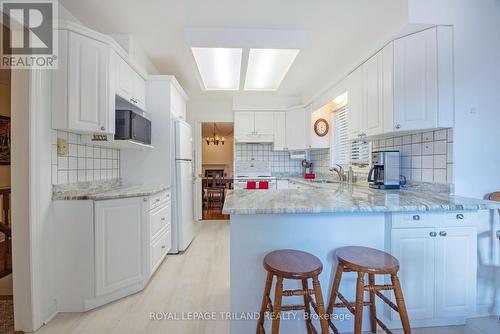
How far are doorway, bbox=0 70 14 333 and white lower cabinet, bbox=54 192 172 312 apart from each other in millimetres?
385

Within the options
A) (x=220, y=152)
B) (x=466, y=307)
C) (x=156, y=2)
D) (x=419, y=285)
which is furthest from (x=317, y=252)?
(x=220, y=152)

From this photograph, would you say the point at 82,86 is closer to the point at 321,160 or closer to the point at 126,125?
the point at 126,125

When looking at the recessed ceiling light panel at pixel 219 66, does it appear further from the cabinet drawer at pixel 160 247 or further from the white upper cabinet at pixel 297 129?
the cabinet drawer at pixel 160 247

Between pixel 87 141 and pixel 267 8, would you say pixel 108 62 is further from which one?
pixel 267 8

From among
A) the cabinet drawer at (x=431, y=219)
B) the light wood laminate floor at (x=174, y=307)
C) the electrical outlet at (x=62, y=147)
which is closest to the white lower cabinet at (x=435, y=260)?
the cabinet drawer at (x=431, y=219)

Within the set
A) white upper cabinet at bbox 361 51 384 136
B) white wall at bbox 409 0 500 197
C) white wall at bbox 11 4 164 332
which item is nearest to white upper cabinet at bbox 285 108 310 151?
white upper cabinet at bbox 361 51 384 136

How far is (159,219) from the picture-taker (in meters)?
2.46

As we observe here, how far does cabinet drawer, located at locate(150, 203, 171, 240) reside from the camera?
2289 millimetres

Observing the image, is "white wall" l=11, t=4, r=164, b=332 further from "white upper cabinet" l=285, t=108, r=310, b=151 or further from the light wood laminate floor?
"white upper cabinet" l=285, t=108, r=310, b=151

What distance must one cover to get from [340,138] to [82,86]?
335cm

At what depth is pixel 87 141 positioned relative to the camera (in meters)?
2.05

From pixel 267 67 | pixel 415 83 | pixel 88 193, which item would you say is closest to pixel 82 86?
pixel 88 193

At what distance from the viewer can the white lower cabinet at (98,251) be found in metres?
1.76

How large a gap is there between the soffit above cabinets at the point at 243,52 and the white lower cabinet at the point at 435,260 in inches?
74.4
